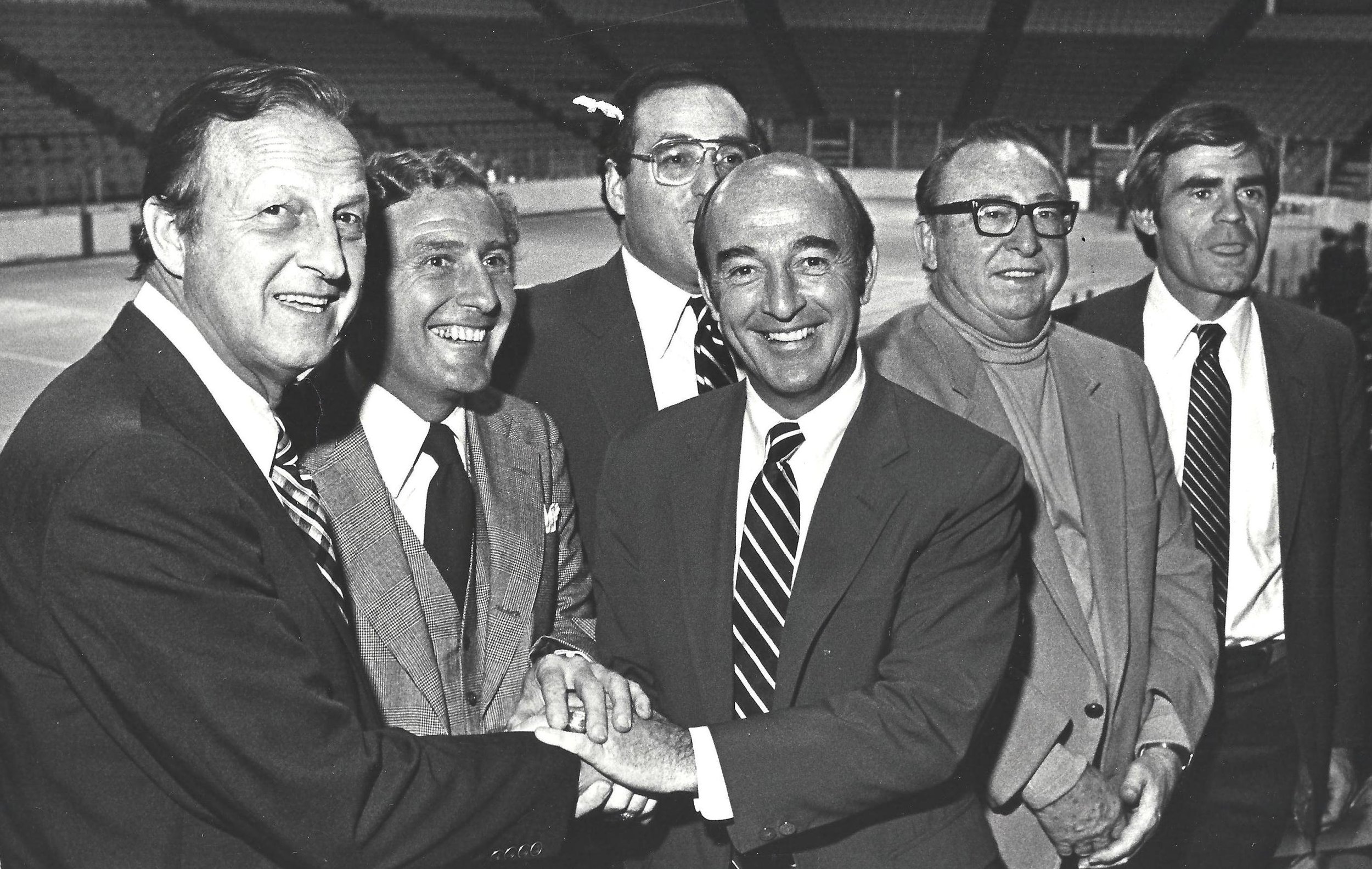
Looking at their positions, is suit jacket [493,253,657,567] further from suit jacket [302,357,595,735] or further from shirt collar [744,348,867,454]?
shirt collar [744,348,867,454]

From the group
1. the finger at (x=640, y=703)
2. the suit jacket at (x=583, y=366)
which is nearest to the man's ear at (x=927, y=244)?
the suit jacket at (x=583, y=366)

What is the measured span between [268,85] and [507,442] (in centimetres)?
74

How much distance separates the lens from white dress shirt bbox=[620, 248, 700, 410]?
242 centimetres

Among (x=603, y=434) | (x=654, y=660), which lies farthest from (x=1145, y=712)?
(x=603, y=434)

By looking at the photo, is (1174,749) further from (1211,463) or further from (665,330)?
(665,330)

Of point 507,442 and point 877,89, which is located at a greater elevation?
point 877,89

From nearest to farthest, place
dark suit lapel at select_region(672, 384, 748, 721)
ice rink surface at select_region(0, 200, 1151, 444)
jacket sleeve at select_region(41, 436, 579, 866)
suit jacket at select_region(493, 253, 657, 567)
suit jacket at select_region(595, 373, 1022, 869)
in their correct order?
jacket sleeve at select_region(41, 436, 579, 866) → suit jacket at select_region(595, 373, 1022, 869) → dark suit lapel at select_region(672, 384, 748, 721) → suit jacket at select_region(493, 253, 657, 567) → ice rink surface at select_region(0, 200, 1151, 444)

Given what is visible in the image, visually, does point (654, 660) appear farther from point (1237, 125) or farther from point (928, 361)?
point (1237, 125)

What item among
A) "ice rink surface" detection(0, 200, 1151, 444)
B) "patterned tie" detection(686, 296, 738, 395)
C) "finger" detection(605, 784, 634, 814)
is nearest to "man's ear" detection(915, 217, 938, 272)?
"patterned tie" detection(686, 296, 738, 395)

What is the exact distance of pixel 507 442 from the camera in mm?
2051

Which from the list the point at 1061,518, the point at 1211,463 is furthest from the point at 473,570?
the point at 1211,463

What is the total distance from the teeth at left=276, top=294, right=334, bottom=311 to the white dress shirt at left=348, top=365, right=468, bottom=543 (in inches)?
18.3

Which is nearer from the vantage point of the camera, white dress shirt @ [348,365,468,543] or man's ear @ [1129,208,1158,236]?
white dress shirt @ [348,365,468,543]

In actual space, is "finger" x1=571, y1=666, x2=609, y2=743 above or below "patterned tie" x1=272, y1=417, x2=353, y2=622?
below
